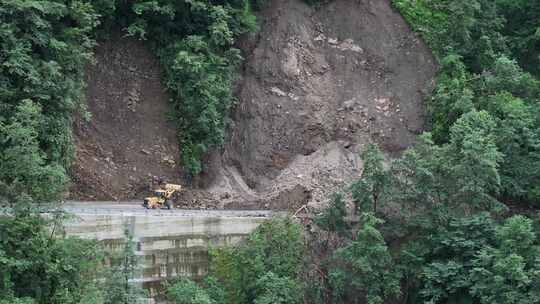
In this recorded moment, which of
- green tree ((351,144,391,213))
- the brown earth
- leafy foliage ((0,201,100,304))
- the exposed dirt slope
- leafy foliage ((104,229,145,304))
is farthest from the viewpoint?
the brown earth

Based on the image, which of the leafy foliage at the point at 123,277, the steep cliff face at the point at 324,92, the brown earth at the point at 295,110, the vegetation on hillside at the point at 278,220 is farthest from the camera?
the steep cliff face at the point at 324,92

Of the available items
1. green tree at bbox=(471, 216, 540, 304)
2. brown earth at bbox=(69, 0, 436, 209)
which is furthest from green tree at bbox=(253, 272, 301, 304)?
green tree at bbox=(471, 216, 540, 304)

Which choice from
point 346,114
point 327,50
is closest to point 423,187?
point 346,114

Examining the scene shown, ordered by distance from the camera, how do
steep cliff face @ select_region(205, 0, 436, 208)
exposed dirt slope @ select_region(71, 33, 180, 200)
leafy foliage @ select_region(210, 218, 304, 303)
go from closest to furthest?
leafy foliage @ select_region(210, 218, 304, 303)
exposed dirt slope @ select_region(71, 33, 180, 200)
steep cliff face @ select_region(205, 0, 436, 208)

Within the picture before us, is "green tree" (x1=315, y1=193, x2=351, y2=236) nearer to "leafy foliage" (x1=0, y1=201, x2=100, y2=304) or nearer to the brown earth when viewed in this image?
the brown earth

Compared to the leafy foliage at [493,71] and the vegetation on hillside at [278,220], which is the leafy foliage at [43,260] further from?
the leafy foliage at [493,71]

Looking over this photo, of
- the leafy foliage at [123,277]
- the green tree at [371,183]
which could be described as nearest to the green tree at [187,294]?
the leafy foliage at [123,277]

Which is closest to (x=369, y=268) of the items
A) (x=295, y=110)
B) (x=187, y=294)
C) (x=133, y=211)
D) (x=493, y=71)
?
(x=187, y=294)
